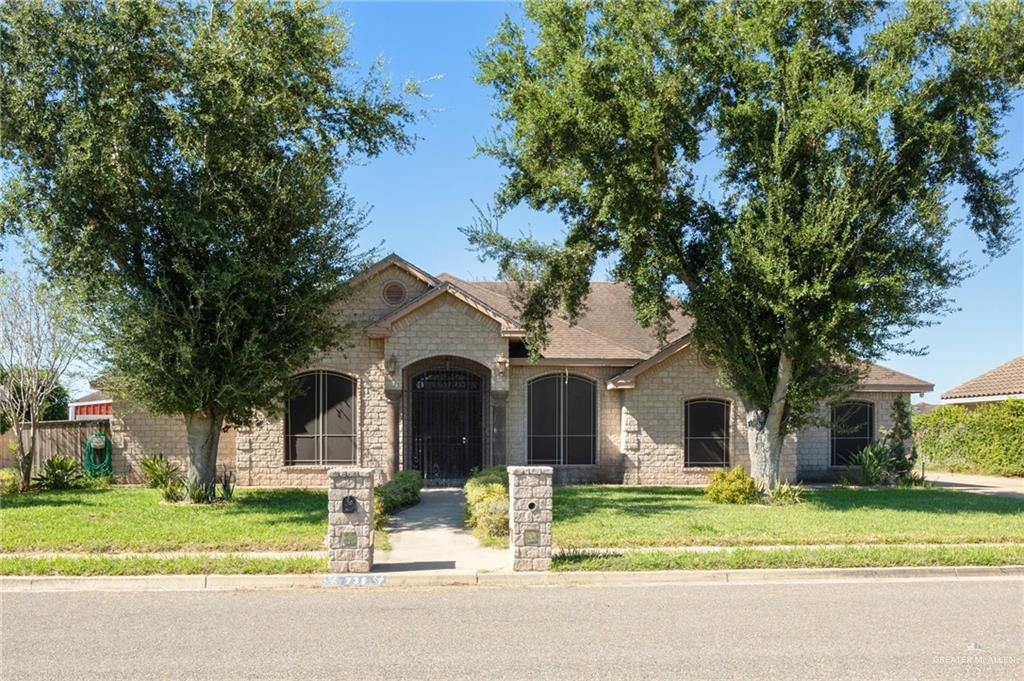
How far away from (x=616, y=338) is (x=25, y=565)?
17.1m

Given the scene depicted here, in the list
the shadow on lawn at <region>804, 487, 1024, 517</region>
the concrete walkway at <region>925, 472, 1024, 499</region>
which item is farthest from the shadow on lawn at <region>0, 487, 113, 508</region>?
the concrete walkway at <region>925, 472, 1024, 499</region>

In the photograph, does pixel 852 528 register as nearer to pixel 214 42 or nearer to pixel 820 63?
pixel 820 63

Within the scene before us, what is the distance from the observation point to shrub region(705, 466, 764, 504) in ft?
57.0

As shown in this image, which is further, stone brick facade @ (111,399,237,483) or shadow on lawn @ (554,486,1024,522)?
stone brick facade @ (111,399,237,483)

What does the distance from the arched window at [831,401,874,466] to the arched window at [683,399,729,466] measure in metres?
3.47

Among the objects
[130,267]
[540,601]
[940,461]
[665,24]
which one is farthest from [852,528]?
[940,461]

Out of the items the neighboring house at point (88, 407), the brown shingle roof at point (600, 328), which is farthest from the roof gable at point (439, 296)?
the neighboring house at point (88, 407)

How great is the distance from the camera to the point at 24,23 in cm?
1446

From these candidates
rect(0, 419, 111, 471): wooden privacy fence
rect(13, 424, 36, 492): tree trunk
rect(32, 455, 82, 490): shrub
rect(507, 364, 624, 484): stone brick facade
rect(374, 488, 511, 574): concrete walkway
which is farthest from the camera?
rect(507, 364, 624, 484): stone brick facade

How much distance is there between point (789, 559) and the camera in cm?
1093

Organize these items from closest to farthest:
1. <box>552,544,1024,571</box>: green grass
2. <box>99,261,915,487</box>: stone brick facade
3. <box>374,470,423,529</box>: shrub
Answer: <box>552,544,1024,571</box>: green grass < <box>374,470,423,529</box>: shrub < <box>99,261,915,487</box>: stone brick facade

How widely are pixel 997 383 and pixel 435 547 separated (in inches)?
1032

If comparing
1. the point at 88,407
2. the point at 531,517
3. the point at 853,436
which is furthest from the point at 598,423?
the point at 88,407

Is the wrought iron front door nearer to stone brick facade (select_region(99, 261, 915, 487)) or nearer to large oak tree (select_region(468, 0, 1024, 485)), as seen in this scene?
stone brick facade (select_region(99, 261, 915, 487))
